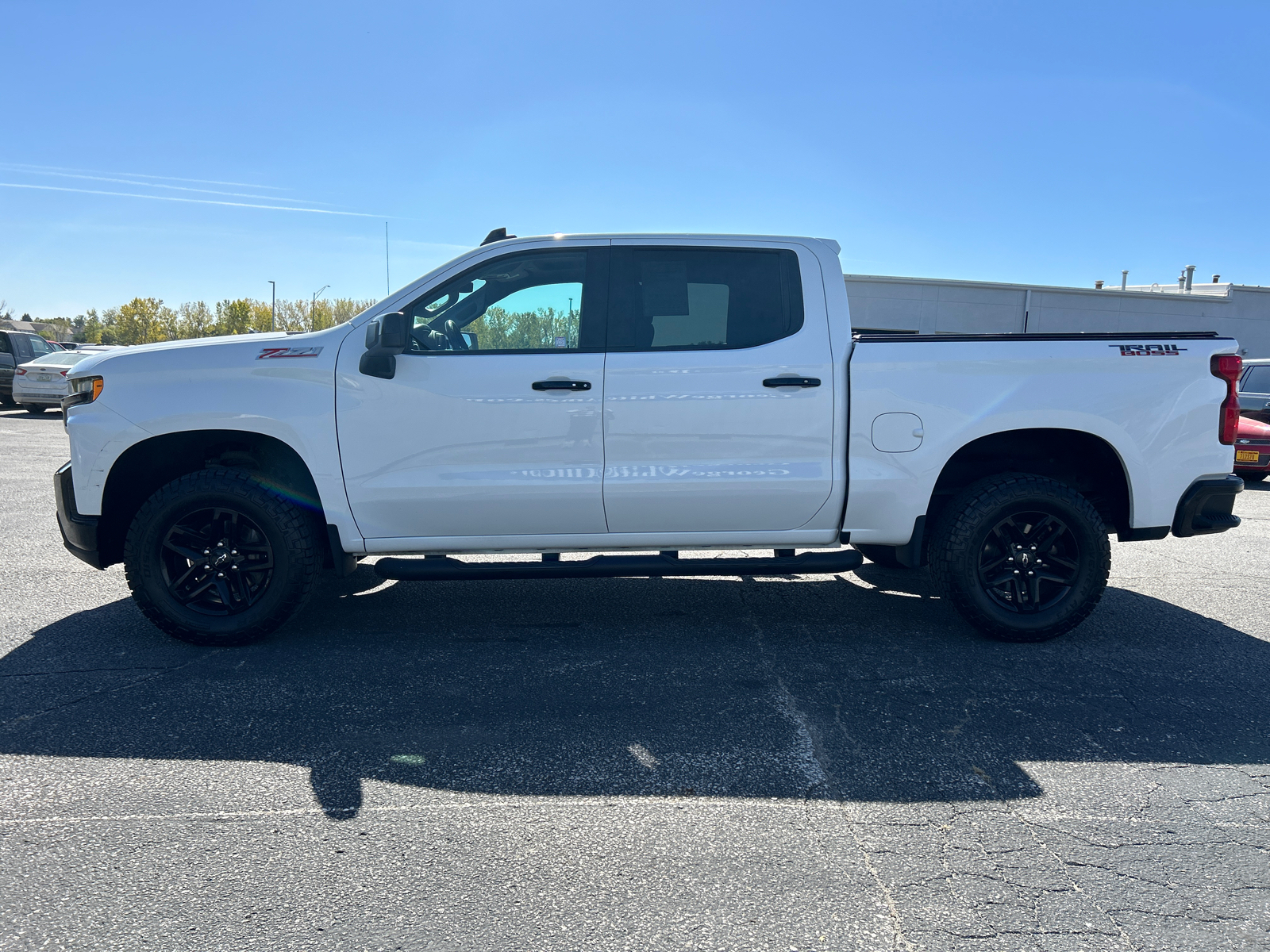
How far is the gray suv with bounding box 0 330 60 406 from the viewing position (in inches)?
786

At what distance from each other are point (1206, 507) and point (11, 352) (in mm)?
23446

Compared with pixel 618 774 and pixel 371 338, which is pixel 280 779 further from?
pixel 371 338

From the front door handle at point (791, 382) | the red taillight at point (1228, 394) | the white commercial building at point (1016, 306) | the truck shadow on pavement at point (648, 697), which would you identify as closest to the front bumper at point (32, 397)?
the truck shadow on pavement at point (648, 697)

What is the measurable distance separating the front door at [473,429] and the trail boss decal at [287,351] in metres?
0.16

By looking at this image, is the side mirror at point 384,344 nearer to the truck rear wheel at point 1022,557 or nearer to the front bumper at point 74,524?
the front bumper at point 74,524

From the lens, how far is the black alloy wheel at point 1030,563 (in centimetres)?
471

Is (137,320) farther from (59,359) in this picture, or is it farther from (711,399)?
(711,399)

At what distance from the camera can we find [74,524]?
452 centimetres

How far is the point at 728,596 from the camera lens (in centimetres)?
572

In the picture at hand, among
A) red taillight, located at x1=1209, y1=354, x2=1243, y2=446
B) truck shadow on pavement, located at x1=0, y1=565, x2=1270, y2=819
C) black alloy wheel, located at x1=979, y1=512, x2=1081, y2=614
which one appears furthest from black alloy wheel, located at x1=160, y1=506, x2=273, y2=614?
red taillight, located at x1=1209, y1=354, x2=1243, y2=446

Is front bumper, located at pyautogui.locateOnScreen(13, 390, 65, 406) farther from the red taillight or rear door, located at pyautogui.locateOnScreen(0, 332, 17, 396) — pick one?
the red taillight

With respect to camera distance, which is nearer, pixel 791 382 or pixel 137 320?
pixel 791 382

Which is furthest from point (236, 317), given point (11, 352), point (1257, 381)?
point (1257, 381)

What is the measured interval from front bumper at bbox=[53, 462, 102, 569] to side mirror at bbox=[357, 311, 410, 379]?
163 centimetres
